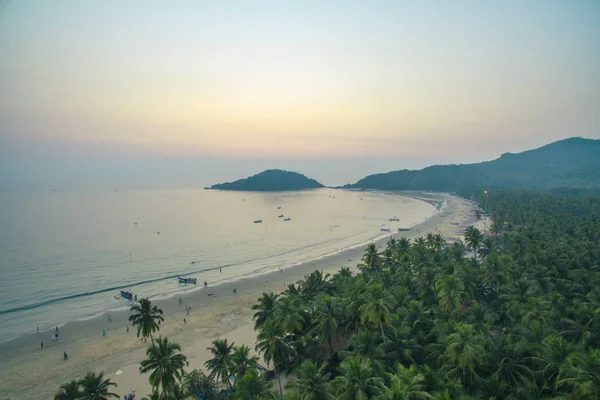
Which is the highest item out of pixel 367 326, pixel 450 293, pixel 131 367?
pixel 450 293

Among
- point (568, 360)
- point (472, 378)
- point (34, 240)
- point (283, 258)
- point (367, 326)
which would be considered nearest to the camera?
point (568, 360)

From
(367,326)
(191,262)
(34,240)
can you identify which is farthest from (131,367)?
(34,240)

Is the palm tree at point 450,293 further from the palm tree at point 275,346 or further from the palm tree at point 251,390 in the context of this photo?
the palm tree at point 251,390

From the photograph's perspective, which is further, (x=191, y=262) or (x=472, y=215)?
(x=472, y=215)

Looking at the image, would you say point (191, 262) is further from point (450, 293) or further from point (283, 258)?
point (450, 293)

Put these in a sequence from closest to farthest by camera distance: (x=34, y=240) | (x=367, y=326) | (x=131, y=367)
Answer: (x=367, y=326) < (x=131, y=367) < (x=34, y=240)

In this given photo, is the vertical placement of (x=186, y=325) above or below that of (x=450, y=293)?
below

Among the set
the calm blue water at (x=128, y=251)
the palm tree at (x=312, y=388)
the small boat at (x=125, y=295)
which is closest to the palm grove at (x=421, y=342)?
the palm tree at (x=312, y=388)
